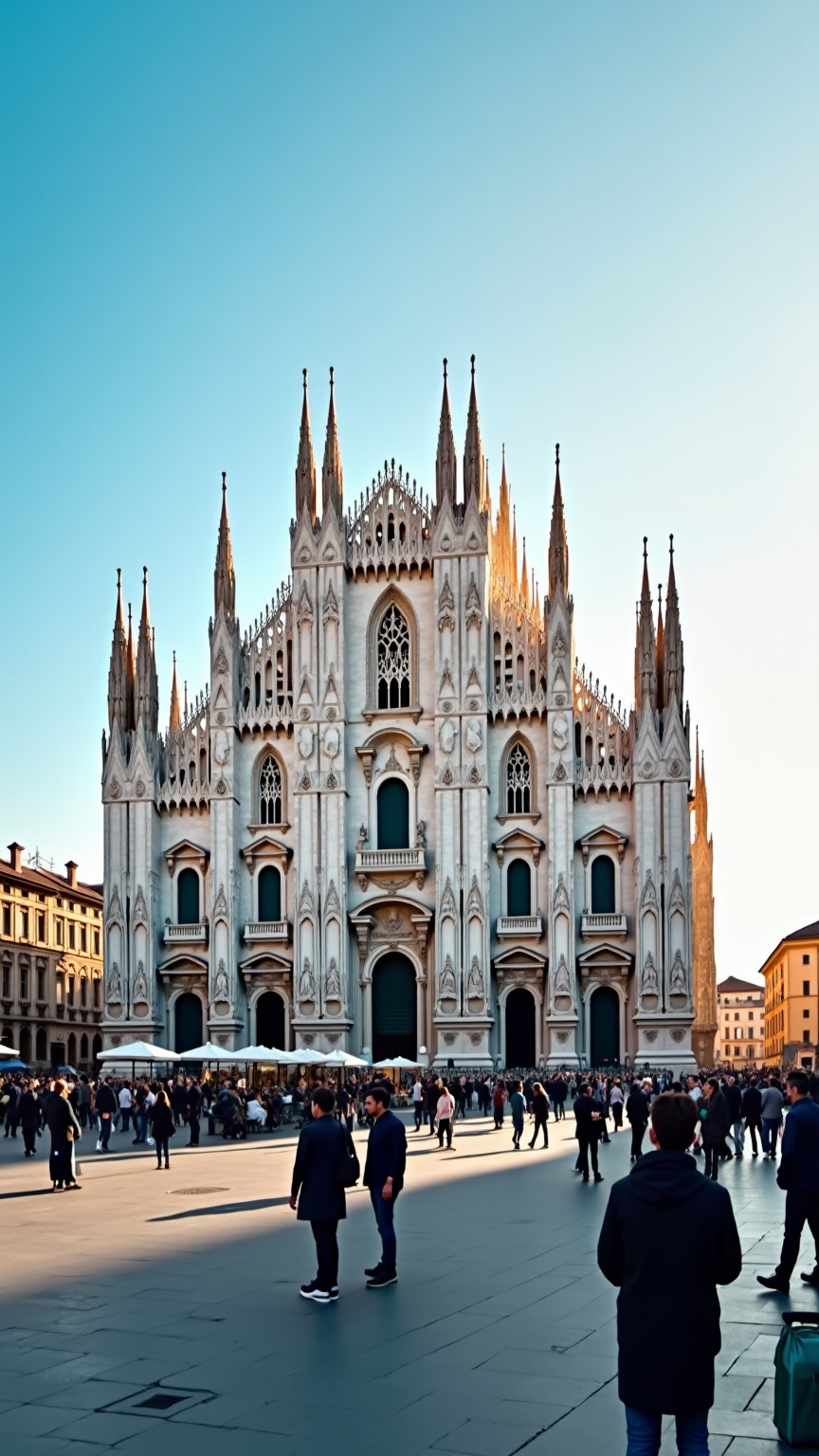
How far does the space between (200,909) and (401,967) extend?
27.5 feet

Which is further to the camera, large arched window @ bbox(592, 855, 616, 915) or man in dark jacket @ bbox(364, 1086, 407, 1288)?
large arched window @ bbox(592, 855, 616, 915)

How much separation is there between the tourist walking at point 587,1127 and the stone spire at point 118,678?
130ft

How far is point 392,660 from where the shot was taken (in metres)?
58.6

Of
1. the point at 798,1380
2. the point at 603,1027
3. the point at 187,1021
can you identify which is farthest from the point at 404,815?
the point at 798,1380

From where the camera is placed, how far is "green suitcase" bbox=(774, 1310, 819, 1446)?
→ 24.0ft

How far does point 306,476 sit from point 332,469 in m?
1.05

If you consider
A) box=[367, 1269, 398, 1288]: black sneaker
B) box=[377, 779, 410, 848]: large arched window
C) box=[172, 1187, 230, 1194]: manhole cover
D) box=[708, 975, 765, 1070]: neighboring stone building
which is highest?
box=[377, 779, 410, 848]: large arched window

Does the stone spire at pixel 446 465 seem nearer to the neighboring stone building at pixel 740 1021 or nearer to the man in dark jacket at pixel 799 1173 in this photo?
the man in dark jacket at pixel 799 1173

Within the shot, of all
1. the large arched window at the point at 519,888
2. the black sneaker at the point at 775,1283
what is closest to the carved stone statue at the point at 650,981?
the large arched window at the point at 519,888

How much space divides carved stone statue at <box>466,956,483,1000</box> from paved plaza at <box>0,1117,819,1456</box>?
35.4 m

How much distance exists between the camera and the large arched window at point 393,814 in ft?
190

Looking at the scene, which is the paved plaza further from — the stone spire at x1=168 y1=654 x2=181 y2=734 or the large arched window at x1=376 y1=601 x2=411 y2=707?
the stone spire at x1=168 y1=654 x2=181 y2=734

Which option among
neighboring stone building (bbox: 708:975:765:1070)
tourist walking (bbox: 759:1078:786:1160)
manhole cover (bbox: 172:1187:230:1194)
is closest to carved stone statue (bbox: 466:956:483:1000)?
tourist walking (bbox: 759:1078:786:1160)

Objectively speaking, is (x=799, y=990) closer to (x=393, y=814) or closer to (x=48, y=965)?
(x=48, y=965)
